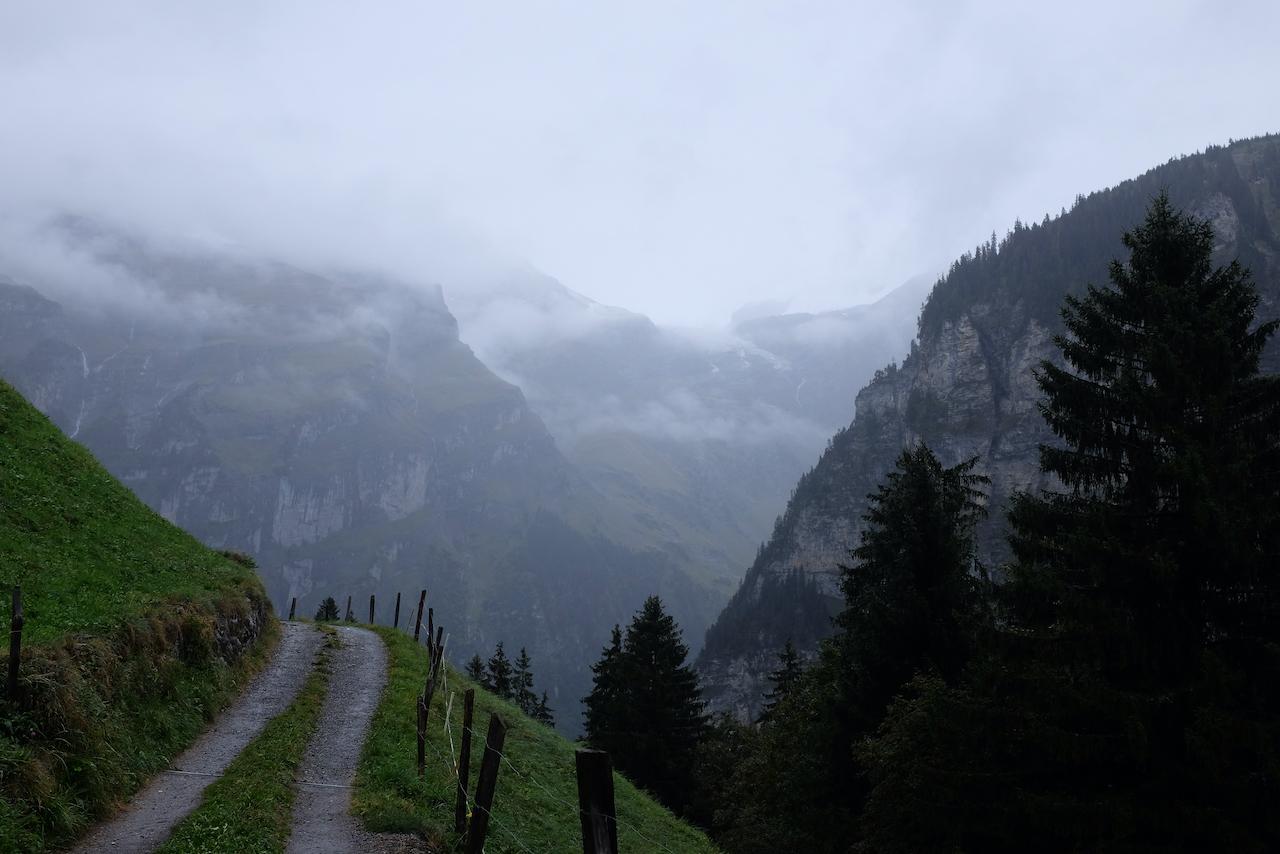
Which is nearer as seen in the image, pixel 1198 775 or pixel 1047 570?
pixel 1198 775

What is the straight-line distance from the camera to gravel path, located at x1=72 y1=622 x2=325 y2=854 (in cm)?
1070

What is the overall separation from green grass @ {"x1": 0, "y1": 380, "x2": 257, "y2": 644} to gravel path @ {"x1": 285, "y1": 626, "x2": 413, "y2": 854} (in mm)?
5026

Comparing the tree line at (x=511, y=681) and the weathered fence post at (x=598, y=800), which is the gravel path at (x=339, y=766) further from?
the tree line at (x=511, y=681)

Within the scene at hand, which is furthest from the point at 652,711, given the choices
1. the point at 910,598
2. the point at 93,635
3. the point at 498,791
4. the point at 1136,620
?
the point at 1136,620

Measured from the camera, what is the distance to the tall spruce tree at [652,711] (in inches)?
1812

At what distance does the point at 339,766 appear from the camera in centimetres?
1623

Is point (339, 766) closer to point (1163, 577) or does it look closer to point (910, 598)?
point (1163, 577)

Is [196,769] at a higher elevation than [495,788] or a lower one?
higher

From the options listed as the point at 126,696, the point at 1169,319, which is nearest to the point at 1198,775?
the point at 1169,319

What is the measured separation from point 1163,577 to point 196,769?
18.3 m

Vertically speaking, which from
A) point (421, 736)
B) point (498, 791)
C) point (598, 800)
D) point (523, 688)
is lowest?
point (523, 688)

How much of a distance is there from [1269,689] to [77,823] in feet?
60.6

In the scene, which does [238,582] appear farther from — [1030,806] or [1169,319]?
[1169,319]

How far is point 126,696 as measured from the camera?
14.4 m
